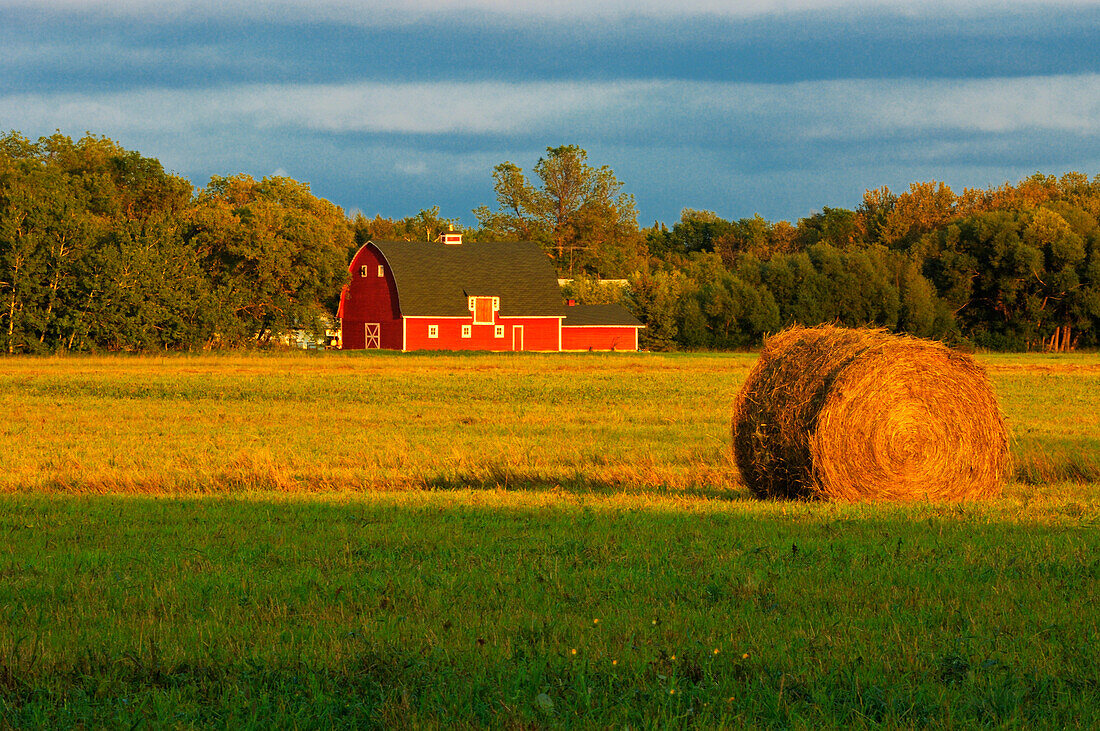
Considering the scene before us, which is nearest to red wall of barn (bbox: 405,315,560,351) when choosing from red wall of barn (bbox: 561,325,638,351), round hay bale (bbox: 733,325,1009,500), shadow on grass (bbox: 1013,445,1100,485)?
red wall of barn (bbox: 561,325,638,351)

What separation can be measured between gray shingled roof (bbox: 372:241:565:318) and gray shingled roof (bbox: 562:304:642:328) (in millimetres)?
1197

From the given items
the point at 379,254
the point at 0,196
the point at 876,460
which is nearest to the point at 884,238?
the point at 379,254

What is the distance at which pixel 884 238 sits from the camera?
87.9m

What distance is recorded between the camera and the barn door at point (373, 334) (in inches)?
2931

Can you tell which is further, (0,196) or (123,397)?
(0,196)

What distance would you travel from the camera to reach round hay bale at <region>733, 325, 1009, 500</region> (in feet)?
42.0

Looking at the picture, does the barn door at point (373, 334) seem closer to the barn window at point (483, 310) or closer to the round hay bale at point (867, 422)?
the barn window at point (483, 310)

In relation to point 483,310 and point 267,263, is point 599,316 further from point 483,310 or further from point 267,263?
point 267,263

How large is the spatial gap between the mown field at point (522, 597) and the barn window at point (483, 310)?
5753cm

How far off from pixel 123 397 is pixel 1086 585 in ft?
95.2

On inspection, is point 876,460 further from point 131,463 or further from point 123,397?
point 123,397

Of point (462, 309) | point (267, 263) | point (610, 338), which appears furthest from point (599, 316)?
point (267, 263)

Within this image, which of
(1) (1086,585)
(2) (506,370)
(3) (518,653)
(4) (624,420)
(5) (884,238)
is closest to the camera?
(3) (518,653)

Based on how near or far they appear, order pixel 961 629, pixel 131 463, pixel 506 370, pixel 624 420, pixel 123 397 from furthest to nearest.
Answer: pixel 506 370 → pixel 123 397 → pixel 624 420 → pixel 131 463 → pixel 961 629
